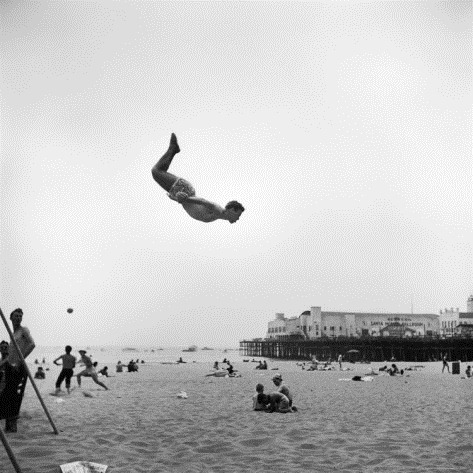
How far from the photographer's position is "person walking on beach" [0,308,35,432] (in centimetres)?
723

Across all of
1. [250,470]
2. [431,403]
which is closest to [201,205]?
[250,470]

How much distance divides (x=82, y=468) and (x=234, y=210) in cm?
316

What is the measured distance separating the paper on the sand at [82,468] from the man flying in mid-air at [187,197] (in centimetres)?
286

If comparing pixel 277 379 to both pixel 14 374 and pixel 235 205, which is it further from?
pixel 235 205

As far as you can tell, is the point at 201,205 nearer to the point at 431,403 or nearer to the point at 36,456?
the point at 36,456

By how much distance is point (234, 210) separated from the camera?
447 centimetres

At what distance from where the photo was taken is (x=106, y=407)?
430 inches

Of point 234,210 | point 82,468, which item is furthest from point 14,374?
point 234,210

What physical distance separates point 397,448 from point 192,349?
147370 millimetres

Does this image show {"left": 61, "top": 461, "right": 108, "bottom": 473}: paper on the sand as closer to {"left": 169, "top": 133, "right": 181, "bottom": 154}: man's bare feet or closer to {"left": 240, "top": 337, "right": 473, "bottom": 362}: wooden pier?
{"left": 169, "top": 133, "right": 181, "bottom": 154}: man's bare feet

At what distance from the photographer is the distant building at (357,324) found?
7625 centimetres

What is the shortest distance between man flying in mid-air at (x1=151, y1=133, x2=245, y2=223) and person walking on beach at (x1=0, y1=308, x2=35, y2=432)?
3.88m

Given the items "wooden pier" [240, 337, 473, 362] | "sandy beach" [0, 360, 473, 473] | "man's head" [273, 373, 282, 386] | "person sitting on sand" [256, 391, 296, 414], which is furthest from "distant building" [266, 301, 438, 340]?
"person sitting on sand" [256, 391, 296, 414]

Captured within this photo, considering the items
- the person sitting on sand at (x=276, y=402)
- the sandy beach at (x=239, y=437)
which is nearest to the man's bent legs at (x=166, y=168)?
the sandy beach at (x=239, y=437)
